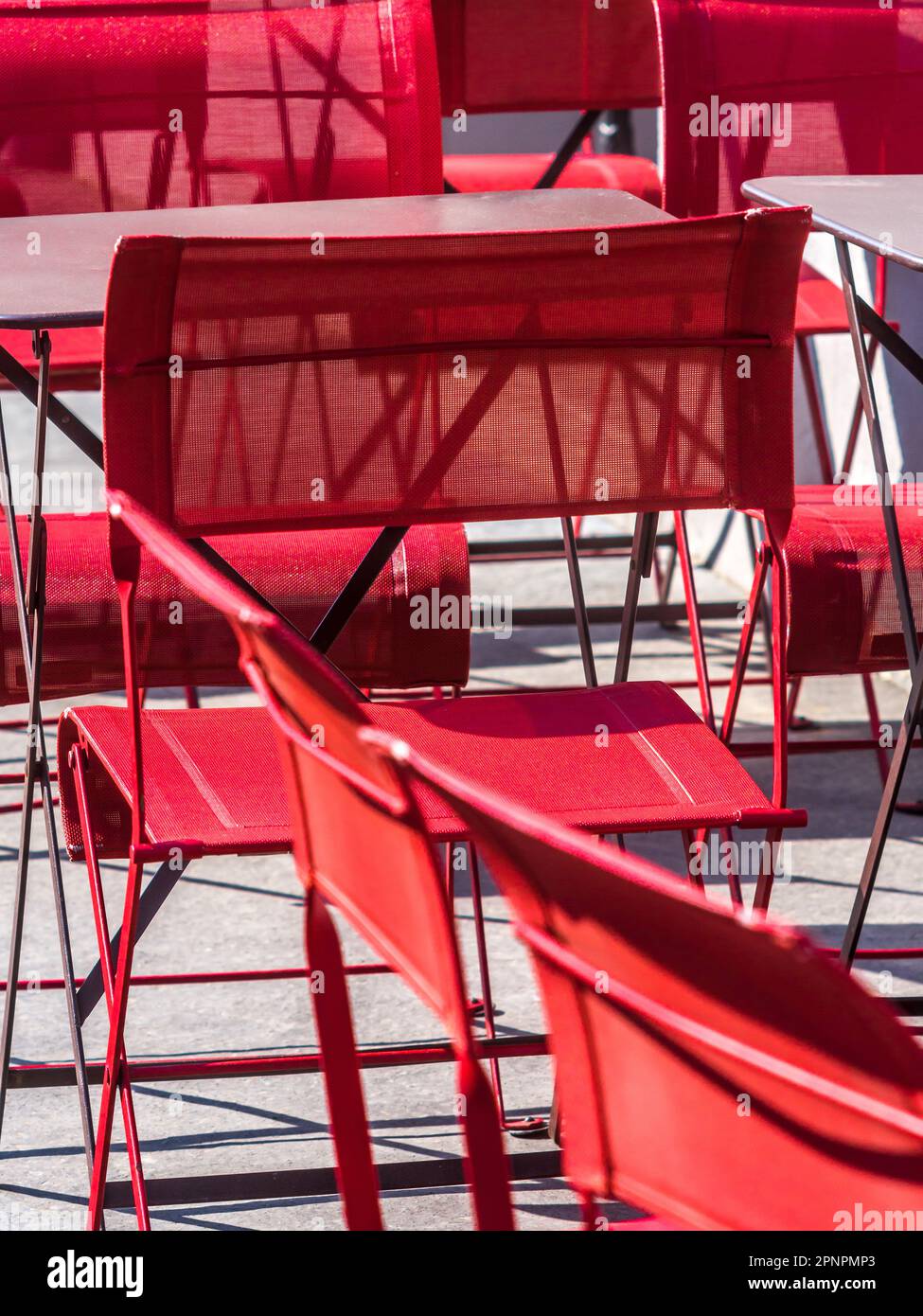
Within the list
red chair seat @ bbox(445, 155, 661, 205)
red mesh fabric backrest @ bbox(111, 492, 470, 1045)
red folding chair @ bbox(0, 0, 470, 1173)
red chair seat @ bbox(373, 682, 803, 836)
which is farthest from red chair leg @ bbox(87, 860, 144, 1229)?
red chair seat @ bbox(445, 155, 661, 205)

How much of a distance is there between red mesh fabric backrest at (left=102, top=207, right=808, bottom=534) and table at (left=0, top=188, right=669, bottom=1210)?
8cm

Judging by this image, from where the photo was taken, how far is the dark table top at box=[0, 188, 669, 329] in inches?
93.2

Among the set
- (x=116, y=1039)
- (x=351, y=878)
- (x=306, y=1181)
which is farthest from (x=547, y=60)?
(x=351, y=878)

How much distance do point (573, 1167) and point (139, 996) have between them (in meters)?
2.35

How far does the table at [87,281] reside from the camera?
7.02 feet

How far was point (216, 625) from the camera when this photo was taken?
2705mm

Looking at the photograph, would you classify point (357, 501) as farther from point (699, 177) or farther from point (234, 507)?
point (699, 177)

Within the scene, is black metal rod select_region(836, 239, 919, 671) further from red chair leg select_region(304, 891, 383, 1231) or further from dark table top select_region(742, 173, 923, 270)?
red chair leg select_region(304, 891, 383, 1231)

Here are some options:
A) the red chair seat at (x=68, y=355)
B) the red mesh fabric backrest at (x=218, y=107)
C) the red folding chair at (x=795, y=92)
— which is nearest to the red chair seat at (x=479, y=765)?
the red folding chair at (x=795, y=92)

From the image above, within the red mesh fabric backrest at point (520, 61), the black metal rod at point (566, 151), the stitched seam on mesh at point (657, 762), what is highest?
the red mesh fabric backrest at point (520, 61)

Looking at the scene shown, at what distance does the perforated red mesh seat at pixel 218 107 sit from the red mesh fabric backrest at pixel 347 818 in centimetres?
231

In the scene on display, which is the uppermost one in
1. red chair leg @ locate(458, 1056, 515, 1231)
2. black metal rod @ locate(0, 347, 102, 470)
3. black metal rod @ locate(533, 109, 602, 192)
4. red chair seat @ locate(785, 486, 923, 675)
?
black metal rod @ locate(533, 109, 602, 192)

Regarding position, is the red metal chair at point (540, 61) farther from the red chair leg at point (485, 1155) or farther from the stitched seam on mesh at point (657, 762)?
the red chair leg at point (485, 1155)

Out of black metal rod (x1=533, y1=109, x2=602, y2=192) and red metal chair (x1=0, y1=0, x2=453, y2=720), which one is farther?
black metal rod (x1=533, y1=109, x2=602, y2=192)
